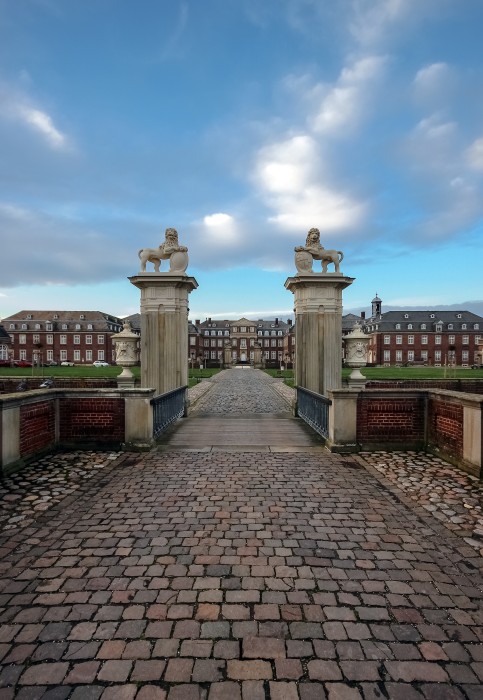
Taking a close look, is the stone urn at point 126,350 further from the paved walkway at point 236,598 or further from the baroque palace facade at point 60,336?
the baroque palace facade at point 60,336

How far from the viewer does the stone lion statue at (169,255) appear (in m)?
12.0

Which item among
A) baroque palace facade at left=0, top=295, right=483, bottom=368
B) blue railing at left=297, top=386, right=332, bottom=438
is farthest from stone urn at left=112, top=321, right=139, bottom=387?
baroque palace facade at left=0, top=295, right=483, bottom=368

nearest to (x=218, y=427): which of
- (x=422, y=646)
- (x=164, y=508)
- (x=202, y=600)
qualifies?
(x=164, y=508)

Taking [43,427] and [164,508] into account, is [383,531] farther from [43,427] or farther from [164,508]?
[43,427]

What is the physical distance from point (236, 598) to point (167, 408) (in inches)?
281

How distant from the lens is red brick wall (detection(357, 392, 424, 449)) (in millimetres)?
7938

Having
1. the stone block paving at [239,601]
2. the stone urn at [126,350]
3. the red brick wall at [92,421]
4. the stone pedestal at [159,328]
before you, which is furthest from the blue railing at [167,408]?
the stone block paving at [239,601]

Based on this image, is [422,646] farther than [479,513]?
No

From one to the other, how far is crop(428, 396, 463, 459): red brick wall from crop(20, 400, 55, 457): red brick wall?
7.40 meters

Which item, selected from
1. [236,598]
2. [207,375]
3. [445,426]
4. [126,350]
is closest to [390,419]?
[445,426]

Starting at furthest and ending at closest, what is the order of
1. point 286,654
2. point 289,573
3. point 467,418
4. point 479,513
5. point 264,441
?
point 264,441, point 467,418, point 479,513, point 289,573, point 286,654

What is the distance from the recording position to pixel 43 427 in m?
7.33

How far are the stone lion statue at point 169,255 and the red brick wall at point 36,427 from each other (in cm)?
583

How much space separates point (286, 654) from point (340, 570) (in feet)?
3.72
